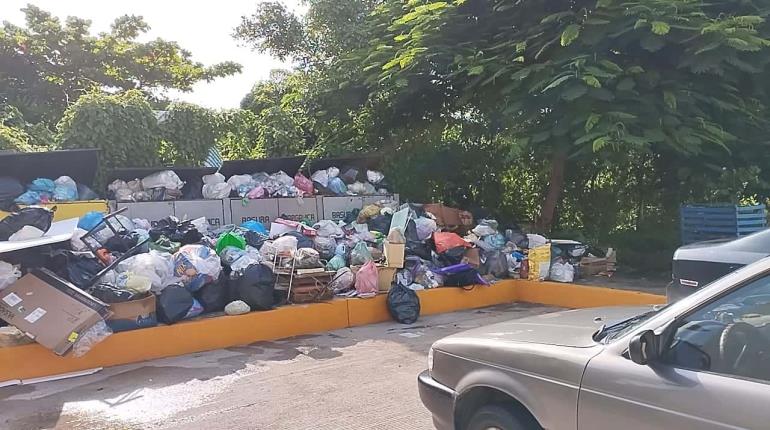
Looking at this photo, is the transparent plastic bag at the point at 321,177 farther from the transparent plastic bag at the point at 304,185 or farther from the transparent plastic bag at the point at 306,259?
the transparent plastic bag at the point at 306,259

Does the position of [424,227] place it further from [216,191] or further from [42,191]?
[42,191]

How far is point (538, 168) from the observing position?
1252 cm

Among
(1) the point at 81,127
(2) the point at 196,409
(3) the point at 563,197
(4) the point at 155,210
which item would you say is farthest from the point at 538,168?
(2) the point at 196,409

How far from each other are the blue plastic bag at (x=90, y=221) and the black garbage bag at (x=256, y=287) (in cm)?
214

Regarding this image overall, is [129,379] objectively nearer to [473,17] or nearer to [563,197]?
[473,17]

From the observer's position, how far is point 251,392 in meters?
5.31

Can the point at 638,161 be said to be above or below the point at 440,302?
above

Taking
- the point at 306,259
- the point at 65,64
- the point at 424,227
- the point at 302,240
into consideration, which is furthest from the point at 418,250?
the point at 65,64

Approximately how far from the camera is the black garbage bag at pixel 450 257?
928cm

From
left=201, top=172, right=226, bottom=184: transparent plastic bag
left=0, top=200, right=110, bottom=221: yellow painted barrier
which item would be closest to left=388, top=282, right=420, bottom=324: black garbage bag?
left=201, top=172, right=226, bottom=184: transparent plastic bag

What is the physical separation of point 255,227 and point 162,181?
1739 millimetres

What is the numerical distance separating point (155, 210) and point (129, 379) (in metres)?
4.27

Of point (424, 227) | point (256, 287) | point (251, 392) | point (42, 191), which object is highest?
point (42, 191)

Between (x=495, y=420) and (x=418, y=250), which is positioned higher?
(x=418, y=250)
